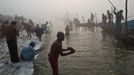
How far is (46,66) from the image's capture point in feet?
43.8

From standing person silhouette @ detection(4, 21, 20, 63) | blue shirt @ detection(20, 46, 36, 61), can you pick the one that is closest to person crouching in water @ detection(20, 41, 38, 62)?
blue shirt @ detection(20, 46, 36, 61)

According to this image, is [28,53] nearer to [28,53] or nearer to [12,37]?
[28,53]

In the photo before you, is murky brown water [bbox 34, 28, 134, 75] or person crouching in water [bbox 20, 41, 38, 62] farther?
person crouching in water [bbox 20, 41, 38, 62]

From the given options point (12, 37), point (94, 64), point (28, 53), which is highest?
point (12, 37)

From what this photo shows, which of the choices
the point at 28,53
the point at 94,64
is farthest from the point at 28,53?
the point at 94,64

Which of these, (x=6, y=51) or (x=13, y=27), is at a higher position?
(x=13, y=27)

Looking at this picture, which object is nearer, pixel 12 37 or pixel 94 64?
pixel 94 64

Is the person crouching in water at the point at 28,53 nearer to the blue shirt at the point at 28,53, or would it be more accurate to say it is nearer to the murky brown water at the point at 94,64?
the blue shirt at the point at 28,53

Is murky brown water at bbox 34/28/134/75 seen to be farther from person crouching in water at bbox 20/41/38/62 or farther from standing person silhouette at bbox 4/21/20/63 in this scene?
standing person silhouette at bbox 4/21/20/63

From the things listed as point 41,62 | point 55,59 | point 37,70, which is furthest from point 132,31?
point 55,59

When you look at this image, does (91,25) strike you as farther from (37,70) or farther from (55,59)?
(55,59)

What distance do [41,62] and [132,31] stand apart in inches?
404

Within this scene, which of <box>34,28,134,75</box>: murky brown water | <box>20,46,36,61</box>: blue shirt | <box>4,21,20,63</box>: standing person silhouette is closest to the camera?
<box>34,28,134,75</box>: murky brown water

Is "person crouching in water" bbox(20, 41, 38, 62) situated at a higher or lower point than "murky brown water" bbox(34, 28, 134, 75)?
higher
